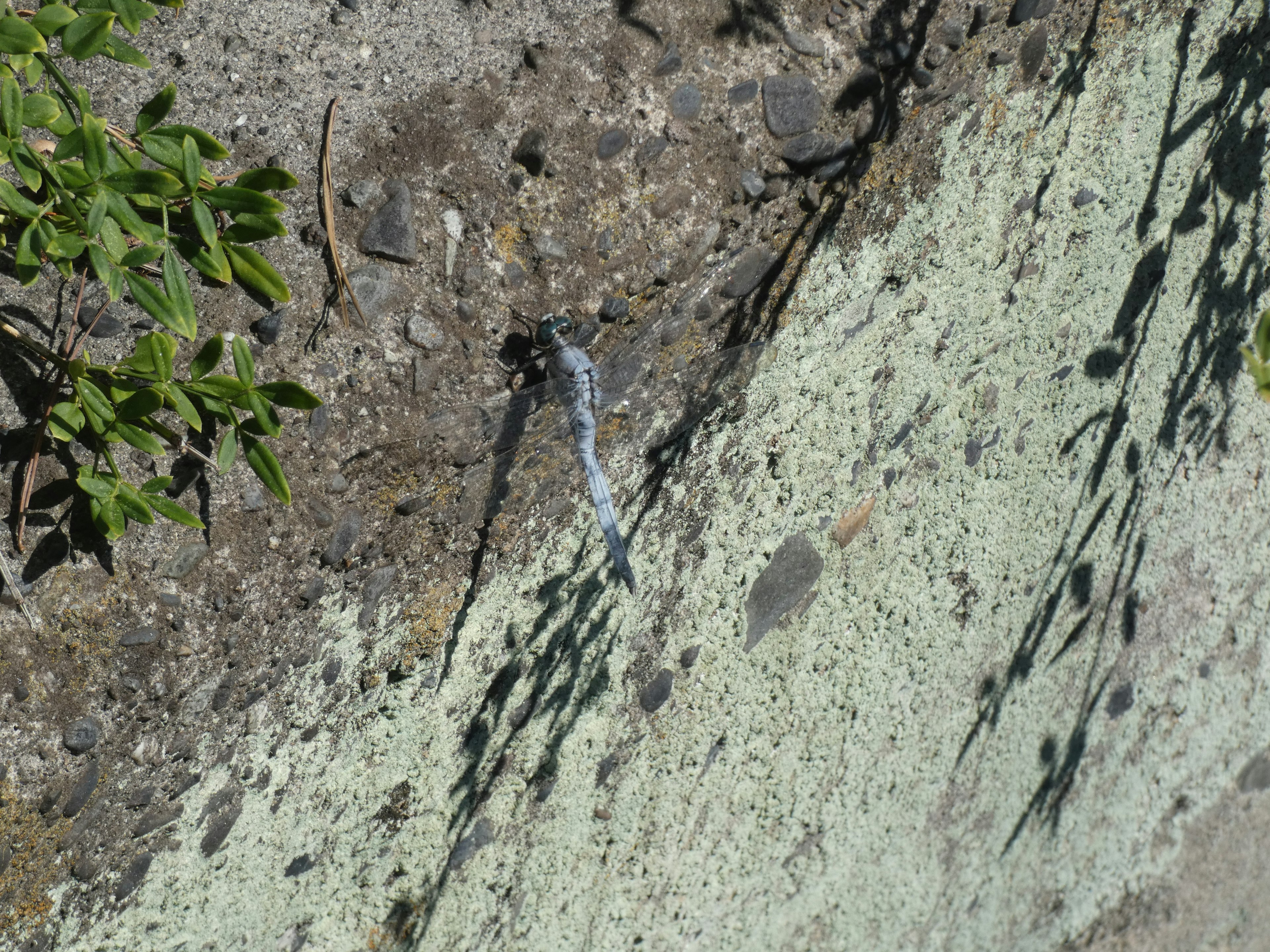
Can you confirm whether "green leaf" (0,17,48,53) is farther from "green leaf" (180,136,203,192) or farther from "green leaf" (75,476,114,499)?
"green leaf" (75,476,114,499)

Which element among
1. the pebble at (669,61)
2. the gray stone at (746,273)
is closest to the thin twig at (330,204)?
the pebble at (669,61)

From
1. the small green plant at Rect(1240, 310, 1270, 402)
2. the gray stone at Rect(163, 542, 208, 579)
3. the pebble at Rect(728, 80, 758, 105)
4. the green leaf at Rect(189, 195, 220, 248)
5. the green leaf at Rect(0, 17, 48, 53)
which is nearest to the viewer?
the small green plant at Rect(1240, 310, 1270, 402)

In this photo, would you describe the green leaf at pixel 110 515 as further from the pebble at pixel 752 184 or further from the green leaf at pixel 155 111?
the pebble at pixel 752 184

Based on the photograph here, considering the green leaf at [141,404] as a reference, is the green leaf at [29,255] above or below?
above

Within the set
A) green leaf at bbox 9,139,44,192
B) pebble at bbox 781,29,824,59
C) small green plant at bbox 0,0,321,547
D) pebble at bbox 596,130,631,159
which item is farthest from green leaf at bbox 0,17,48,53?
pebble at bbox 781,29,824,59

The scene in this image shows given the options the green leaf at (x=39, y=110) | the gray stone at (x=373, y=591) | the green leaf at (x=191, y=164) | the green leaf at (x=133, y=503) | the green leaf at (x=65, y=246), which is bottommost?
the gray stone at (x=373, y=591)

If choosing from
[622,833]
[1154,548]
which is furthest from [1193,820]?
[622,833]

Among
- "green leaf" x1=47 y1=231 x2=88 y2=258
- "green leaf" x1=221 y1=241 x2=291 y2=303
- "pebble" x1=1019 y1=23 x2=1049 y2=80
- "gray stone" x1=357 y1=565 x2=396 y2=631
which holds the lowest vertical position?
"pebble" x1=1019 y1=23 x2=1049 y2=80
